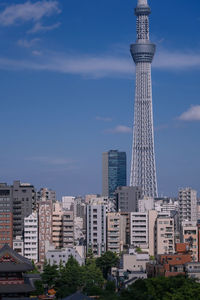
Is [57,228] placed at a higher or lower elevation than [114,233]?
higher

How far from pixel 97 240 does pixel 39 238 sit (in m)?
6.22

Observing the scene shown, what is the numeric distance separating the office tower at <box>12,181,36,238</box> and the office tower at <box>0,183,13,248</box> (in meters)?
3.80

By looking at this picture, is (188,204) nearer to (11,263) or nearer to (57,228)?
(57,228)

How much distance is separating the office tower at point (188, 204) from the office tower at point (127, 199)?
10004 mm

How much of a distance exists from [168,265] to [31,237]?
22.6 metres

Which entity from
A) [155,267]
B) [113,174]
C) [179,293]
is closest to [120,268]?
[155,267]

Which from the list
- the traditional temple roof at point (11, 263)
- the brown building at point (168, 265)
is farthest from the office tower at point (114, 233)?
the traditional temple roof at point (11, 263)

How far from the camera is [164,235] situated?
82375 mm

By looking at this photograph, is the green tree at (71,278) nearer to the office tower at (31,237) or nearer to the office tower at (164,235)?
the office tower at (31,237)

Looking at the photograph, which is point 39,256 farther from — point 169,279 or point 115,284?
point 169,279

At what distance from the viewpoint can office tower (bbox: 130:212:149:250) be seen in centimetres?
8444

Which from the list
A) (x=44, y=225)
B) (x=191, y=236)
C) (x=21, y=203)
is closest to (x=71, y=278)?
(x=191, y=236)

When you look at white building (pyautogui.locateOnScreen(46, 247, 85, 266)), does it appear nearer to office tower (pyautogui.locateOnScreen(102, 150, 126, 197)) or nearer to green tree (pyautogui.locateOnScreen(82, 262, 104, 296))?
green tree (pyautogui.locateOnScreen(82, 262, 104, 296))

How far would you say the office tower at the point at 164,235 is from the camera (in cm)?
8125
